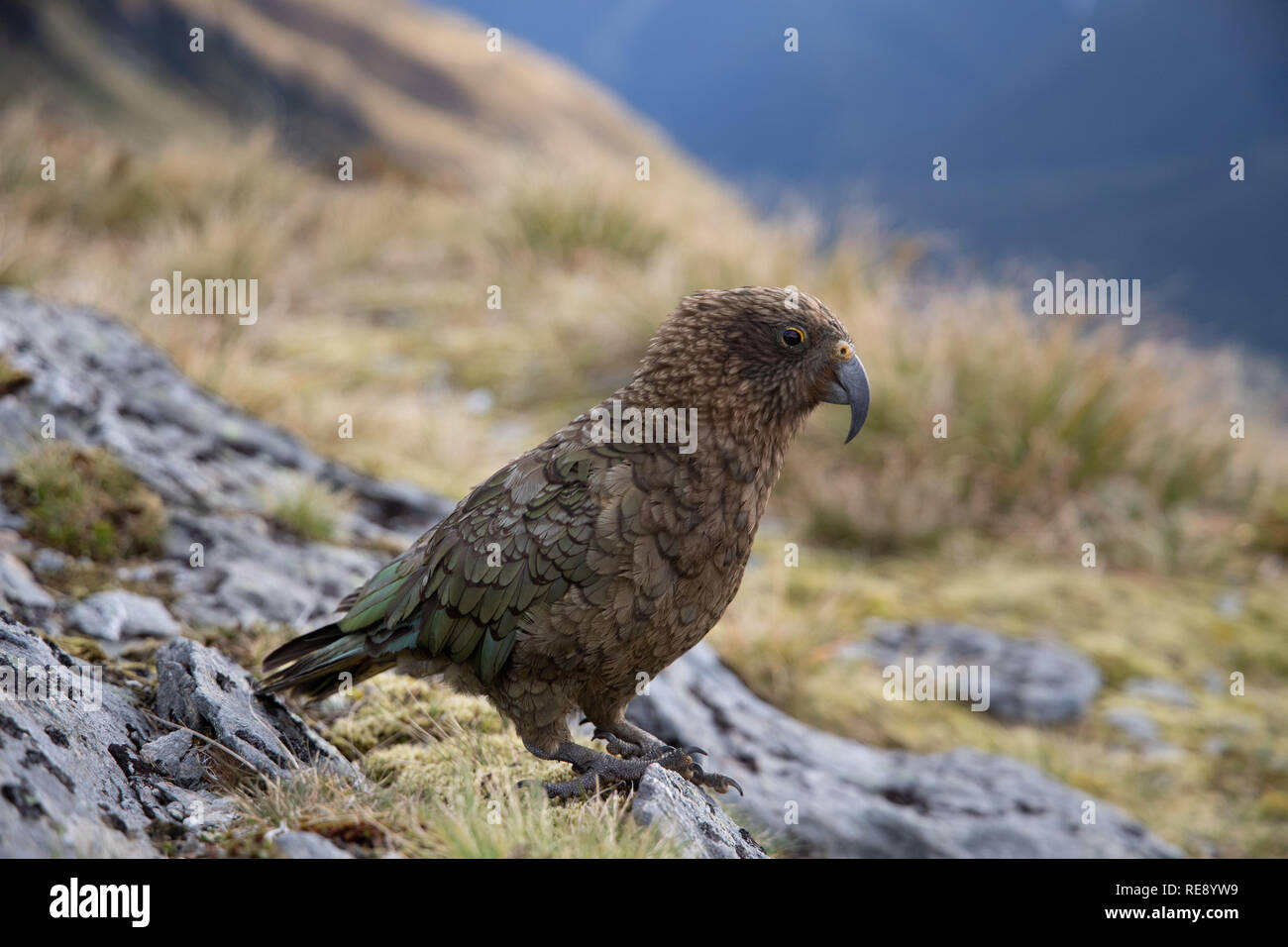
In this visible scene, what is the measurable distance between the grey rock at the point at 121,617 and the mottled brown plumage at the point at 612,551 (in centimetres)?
89

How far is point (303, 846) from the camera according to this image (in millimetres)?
2254

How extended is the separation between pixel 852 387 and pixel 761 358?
31 centimetres

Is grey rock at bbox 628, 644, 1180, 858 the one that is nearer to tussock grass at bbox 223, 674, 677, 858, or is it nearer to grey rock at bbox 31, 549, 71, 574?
tussock grass at bbox 223, 674, 677, 858

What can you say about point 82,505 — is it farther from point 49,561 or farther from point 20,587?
point 20,587

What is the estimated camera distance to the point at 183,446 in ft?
16.7

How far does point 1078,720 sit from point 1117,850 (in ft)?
5.28

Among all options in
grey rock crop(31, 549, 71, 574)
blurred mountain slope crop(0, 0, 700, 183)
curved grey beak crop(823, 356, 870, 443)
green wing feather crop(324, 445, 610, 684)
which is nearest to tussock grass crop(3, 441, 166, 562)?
grey rock crop(31, 549, 71, 574)

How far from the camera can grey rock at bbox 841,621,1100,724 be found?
595 centimetres

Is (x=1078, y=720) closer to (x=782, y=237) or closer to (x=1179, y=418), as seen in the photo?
(x=1179, y=418)

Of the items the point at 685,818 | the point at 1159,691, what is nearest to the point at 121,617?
the point at 685,818

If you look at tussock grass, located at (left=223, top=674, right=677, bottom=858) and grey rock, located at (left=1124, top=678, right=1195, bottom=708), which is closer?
tussock grass, located at (left=223, top=674, right=677, bottom=858)
